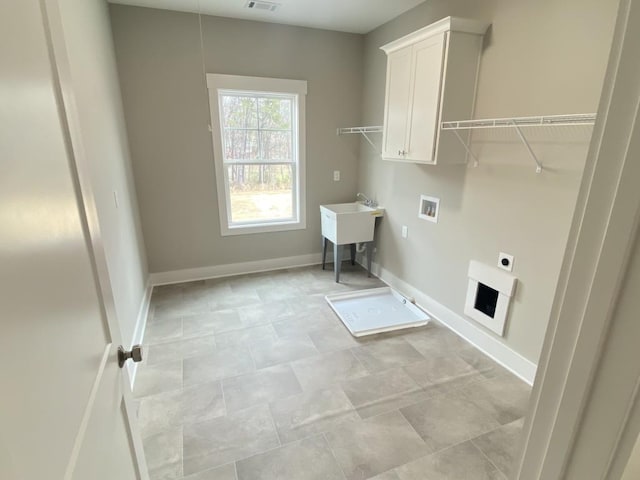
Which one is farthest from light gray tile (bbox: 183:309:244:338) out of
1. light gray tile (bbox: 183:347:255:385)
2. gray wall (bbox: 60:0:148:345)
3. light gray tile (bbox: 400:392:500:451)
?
light gray tile (bbox: 400:392:500:451)

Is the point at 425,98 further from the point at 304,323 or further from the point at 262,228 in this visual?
the point at 262,228

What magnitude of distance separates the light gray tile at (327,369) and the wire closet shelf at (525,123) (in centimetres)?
174

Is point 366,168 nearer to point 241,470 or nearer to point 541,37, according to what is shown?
point 541,37

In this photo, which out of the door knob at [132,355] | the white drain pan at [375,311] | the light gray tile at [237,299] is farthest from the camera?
the light gray tile at [237,299]

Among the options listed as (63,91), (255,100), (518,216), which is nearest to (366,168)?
(255,100)

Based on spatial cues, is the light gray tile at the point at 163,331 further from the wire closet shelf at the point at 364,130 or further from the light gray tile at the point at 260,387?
the wire closet shelf at the point at 364,130

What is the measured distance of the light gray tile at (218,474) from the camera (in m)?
1.57

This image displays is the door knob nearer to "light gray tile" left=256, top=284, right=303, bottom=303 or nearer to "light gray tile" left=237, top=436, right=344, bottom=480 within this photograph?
"light gray tile" left=237, top=436, right=344, bottom=480

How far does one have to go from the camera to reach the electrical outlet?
2.28m

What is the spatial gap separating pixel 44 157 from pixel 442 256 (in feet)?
9.28

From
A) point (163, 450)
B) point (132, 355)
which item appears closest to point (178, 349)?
point (163, 450)

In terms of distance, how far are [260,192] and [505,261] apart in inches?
105

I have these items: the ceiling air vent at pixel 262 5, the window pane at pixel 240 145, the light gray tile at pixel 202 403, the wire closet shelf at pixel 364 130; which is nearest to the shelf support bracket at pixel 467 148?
the wire closet shelf at pixel 364 130

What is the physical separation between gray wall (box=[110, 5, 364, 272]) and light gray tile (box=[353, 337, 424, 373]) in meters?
1.89
